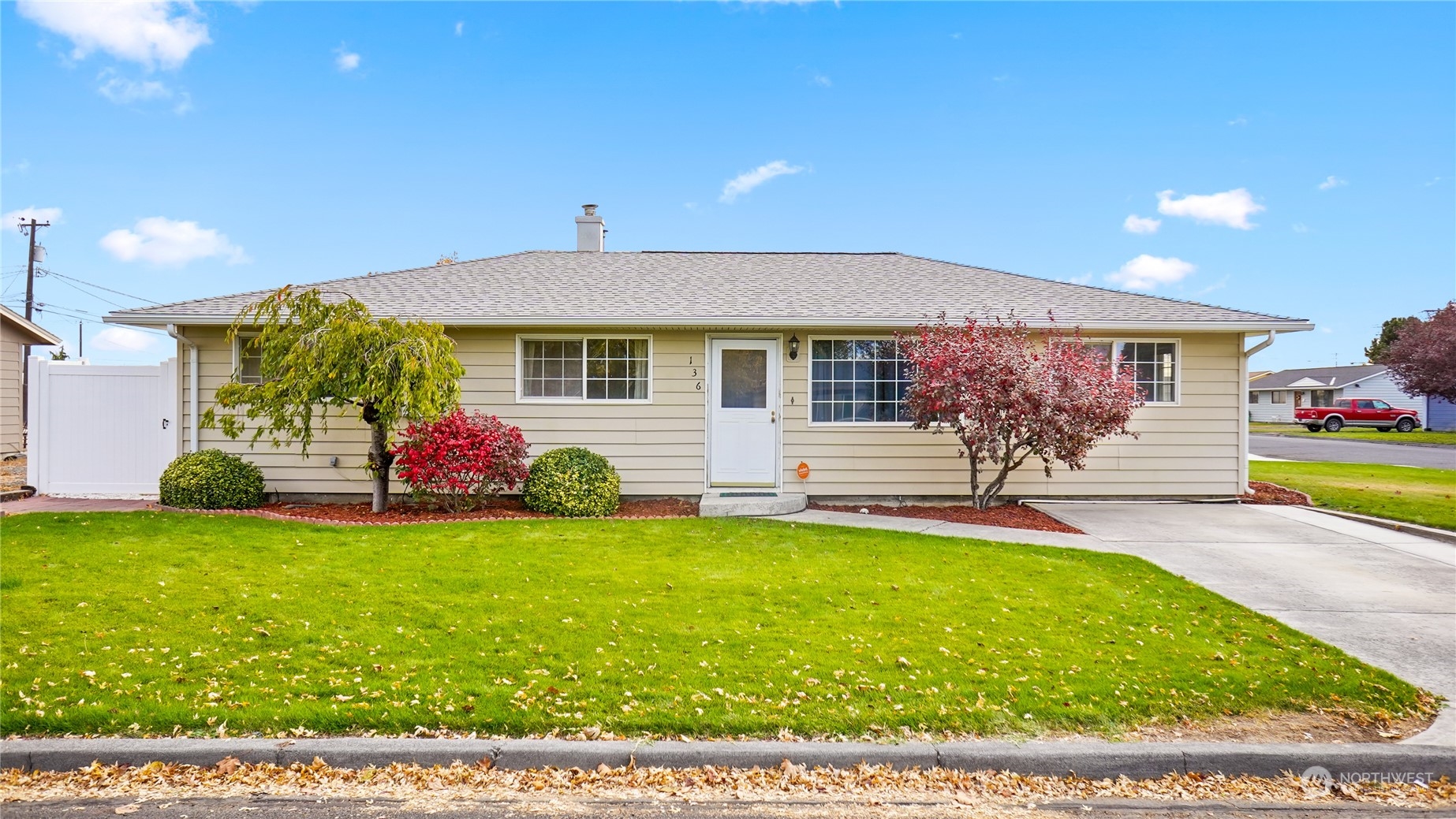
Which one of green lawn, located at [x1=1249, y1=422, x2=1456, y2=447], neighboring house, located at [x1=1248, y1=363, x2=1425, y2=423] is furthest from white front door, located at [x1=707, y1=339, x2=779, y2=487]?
neighboring house, located at [x1=1248, y1=363, x2=1425, y2=423]

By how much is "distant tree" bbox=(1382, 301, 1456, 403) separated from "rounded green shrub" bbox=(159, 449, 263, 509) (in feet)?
131

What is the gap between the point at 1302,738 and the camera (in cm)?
320

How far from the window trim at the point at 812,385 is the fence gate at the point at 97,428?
363 inches

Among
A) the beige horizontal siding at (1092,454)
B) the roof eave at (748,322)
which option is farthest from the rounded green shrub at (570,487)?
the beige horizontal siding at (1092,454)

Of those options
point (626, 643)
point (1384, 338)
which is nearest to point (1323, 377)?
point (1384, 338)

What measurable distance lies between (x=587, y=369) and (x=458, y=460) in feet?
7.16

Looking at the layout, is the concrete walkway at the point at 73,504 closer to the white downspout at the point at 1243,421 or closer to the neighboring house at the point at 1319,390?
the white downspout at the point at 1243,421

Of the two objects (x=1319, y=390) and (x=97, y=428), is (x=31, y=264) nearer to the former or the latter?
(x=97, y=428)

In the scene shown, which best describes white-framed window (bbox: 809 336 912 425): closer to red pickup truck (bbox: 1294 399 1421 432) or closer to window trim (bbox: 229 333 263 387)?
window trim (bbox: 229 333 263 387)

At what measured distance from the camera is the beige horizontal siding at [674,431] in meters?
9.41

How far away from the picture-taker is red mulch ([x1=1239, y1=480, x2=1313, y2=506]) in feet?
32.1

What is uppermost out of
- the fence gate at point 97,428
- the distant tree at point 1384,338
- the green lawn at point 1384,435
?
the distant tree at point 1384,338

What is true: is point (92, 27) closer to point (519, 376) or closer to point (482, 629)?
point (519, 376)

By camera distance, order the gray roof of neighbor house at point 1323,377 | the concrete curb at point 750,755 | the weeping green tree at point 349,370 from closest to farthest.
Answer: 1. the concrete curb at point 750,755
2. the weeping green tree at point 349,370
3. the gray roof of neighbor house at point 1323,377
